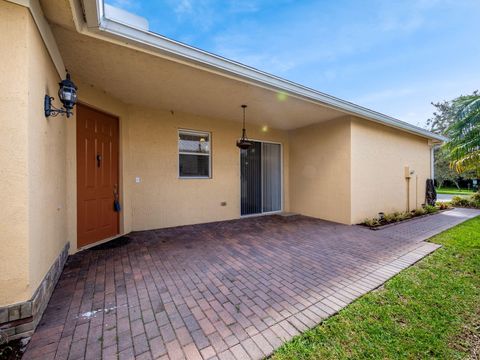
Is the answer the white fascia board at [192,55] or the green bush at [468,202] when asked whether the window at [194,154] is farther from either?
the green bush at [468,202]

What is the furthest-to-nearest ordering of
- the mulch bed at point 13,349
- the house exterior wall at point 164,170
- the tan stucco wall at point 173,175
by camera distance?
the tan stucco wall at point 173,175 < the house exterior wall at point 164,170 < the mulch bed at point 13,349

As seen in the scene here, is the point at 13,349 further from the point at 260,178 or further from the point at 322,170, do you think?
the point at 322,170

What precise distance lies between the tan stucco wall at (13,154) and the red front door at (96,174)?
2.07 m

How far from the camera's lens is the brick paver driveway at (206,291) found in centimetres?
163

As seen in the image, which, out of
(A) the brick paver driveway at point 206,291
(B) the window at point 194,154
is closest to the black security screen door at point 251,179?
(B) the window at point 194,154

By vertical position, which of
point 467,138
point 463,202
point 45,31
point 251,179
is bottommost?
point 463,202

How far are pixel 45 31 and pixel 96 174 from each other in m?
2.40

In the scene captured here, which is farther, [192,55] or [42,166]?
[192,55]

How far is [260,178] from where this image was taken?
22.4 feet

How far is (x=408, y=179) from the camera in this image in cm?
736

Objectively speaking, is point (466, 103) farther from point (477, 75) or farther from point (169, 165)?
point (169, 165)

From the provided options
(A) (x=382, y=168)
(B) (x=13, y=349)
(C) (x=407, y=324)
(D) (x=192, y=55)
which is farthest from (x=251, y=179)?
(B) (x=13, y=349)

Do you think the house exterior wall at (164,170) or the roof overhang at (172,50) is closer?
the roof overhang at (172,50)

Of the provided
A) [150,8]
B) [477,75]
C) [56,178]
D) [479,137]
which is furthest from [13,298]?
[477,75]
